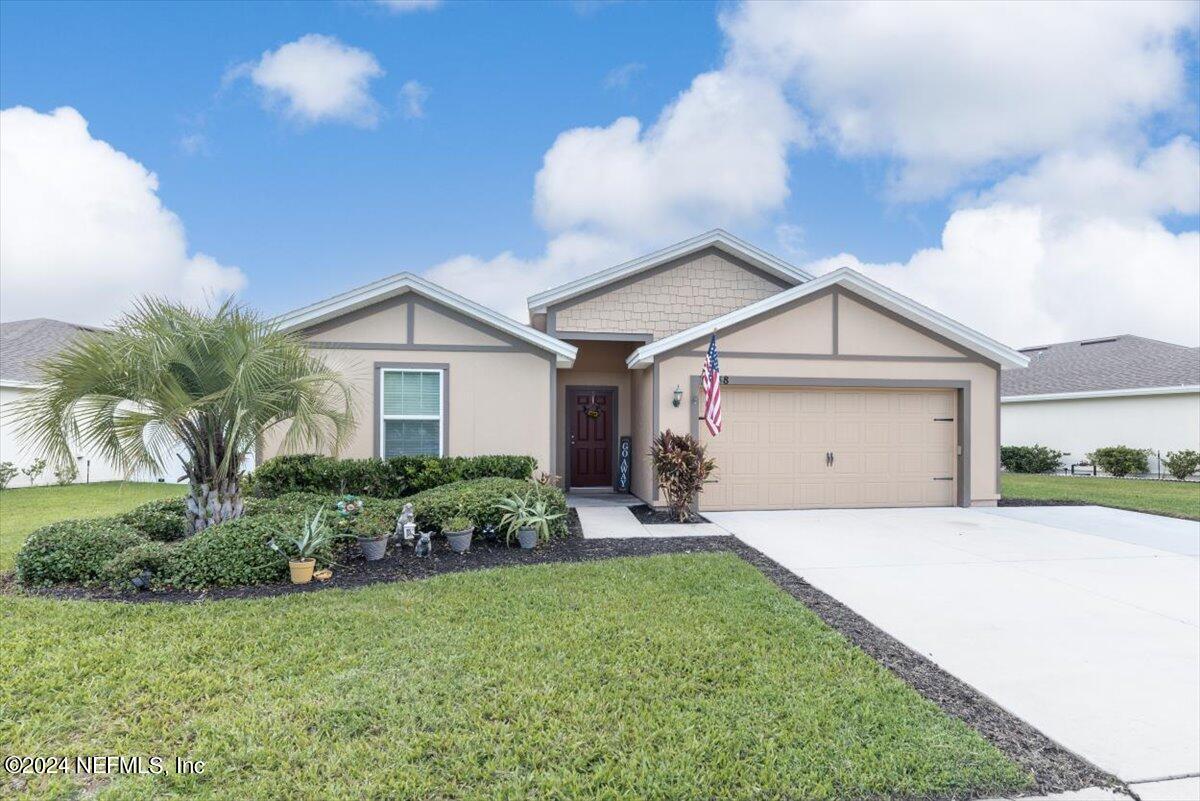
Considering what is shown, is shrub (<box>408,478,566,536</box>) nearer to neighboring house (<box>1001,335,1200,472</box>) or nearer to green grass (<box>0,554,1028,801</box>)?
green grass (<box>0,554,1028,801</box>)

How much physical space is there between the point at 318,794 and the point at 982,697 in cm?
361

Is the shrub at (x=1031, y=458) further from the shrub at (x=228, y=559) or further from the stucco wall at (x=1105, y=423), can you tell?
the shrub at (x=228, y=559)

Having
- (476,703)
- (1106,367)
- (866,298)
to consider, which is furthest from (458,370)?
(1106,367)

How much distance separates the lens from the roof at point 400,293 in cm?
929

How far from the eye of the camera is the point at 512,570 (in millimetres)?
6059

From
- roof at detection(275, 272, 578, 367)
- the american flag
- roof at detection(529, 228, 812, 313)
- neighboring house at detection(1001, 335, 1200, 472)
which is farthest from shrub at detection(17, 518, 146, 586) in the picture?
neighboring house at detection(1001, 335, 1200, 472)

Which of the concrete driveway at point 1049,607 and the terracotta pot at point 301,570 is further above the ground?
the terracotta pot at point 301,570

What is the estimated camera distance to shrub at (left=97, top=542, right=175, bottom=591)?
528 centimetres

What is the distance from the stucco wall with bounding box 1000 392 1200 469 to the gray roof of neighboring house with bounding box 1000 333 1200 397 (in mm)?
551

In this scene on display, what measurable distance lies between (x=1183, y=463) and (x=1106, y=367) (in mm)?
5251

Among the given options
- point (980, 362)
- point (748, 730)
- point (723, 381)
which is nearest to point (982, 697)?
point (748, 730)

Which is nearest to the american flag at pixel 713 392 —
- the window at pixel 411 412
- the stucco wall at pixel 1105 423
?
the window at pixel 411 412

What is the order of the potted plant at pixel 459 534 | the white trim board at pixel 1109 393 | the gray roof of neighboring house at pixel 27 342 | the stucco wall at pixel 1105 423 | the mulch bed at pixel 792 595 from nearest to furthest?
the mulch bed at pixel 792 595
the potted plant at pixel 459 534
the gray roof of neighboring house at pixel 27 342
the white trim board at pixel 1109 393
the stucco wall at pixel 1105 423

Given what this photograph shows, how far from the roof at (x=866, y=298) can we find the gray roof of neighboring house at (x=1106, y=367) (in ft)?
25.3
